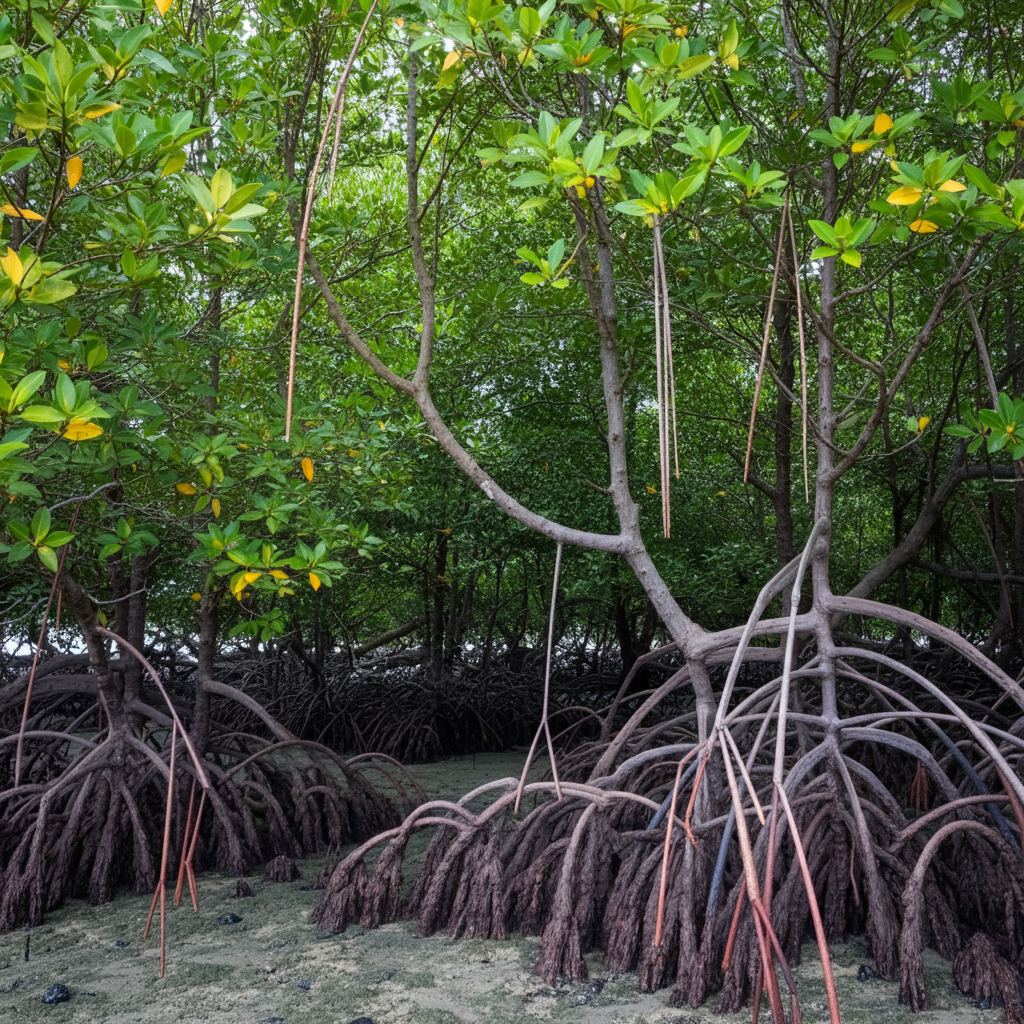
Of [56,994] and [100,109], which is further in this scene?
[56,994]

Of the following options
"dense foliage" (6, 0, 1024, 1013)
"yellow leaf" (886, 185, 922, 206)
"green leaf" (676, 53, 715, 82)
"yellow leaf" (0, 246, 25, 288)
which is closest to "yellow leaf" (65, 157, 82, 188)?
"dense foliage" (6, 0, 1024, 1013)

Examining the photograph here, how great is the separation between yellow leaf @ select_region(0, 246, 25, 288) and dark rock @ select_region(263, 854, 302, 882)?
2609 millimetres

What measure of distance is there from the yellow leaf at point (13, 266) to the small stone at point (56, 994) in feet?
6.48

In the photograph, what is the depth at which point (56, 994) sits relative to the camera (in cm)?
265

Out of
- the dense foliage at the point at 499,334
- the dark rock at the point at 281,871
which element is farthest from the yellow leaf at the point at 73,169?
the dark rock at the point at 281,871

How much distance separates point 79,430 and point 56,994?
164 cm

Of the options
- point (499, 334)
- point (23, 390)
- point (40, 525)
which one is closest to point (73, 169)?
point (23, 390)

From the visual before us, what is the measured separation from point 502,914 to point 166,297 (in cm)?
312

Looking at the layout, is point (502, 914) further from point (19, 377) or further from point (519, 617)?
point (519, 617)

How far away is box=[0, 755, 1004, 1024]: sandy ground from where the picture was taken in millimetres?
2492

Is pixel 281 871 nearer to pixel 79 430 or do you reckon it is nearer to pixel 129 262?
pixel 79 430

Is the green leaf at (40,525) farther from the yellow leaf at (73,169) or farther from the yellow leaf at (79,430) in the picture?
the yellow leaf at (73,169)

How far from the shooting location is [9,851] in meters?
3.69

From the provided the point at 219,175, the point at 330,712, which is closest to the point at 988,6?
the point at 219,175
